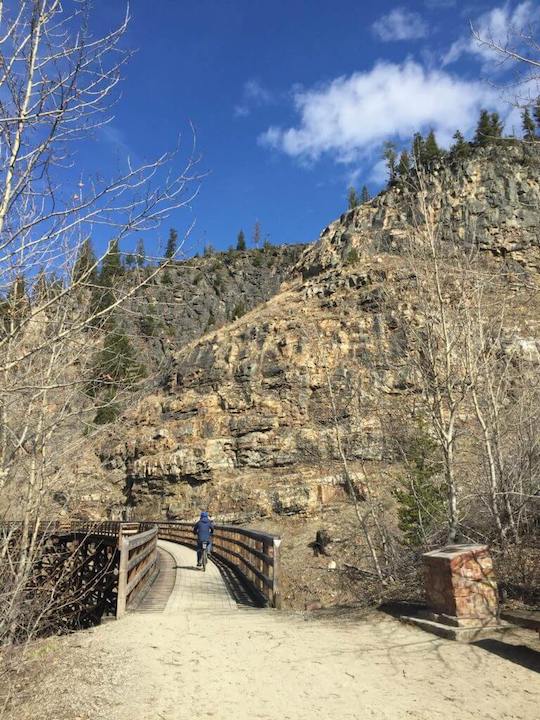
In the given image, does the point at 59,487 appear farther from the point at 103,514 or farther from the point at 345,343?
the point at 345,343

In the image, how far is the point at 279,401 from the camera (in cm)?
3547

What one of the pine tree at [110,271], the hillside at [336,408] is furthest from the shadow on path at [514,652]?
the pine tree at [110,271]

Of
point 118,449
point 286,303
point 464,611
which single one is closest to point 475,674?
point 464,611

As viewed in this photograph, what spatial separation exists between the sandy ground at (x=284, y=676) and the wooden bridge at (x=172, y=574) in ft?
5.54

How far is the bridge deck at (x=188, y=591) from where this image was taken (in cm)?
903

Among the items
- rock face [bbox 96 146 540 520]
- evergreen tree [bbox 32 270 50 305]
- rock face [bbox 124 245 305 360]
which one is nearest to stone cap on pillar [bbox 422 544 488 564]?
evergreen tree [bbox 32 270 50 305]

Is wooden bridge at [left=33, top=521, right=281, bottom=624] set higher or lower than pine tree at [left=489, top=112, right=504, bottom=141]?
lower

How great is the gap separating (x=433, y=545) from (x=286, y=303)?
1550 inches

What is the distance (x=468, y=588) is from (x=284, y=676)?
96.0 inches

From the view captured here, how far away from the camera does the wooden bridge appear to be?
8812 mm

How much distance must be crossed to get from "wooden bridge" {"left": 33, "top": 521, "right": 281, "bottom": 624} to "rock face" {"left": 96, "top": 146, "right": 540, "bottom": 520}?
981 centimetres

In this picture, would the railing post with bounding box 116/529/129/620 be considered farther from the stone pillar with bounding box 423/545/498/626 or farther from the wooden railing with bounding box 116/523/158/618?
the stone pillar with bounding box 423/545/498/626

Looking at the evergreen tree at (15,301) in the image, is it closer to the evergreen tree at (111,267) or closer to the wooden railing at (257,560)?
the evergreen tree at (111,267)

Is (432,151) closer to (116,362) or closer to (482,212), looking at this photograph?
(482,212)
